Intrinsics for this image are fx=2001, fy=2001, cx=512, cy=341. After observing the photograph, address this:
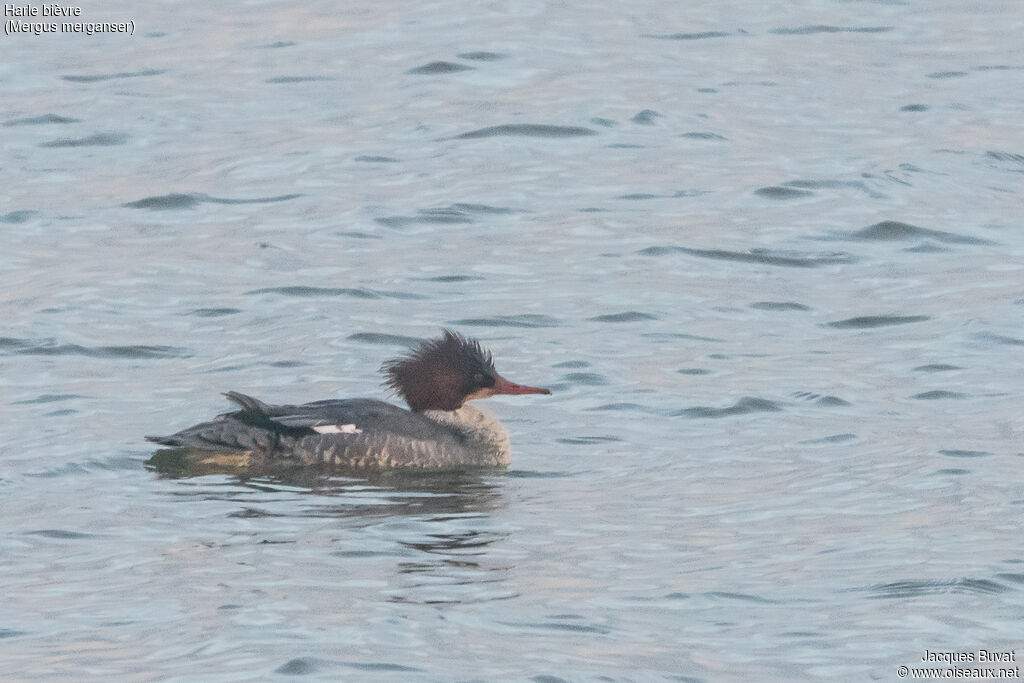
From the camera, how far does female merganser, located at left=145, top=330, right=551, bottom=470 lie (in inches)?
444

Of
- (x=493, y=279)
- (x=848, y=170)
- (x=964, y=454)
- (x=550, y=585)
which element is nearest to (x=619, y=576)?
(x=550, y=585)

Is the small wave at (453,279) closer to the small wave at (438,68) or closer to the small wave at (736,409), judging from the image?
the small wave at (736,409)

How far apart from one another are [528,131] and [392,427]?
31.2 feet

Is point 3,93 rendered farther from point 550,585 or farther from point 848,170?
point 550,585

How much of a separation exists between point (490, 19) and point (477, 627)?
60.2 ft

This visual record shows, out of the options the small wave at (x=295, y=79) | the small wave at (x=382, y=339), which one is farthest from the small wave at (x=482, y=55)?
the small wave at (x=382, y=339)

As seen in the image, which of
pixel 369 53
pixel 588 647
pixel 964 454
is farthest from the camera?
pixel 369 53

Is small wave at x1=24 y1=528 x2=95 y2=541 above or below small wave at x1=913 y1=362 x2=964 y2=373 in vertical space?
above

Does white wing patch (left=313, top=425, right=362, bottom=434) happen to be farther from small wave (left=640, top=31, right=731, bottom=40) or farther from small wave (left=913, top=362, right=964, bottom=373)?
small wave (left=640, top=31, right=731, bottom=40)

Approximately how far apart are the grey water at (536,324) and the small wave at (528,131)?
6 cm

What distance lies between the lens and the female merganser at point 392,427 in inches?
444

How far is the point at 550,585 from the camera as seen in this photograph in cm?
903

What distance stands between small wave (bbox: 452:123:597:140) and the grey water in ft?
0.21

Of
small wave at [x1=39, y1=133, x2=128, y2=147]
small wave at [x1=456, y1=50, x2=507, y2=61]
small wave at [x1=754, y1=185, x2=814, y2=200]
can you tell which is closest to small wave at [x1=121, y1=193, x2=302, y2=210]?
small wave at [x1=39, y1=133, x2=128, y2=147]
